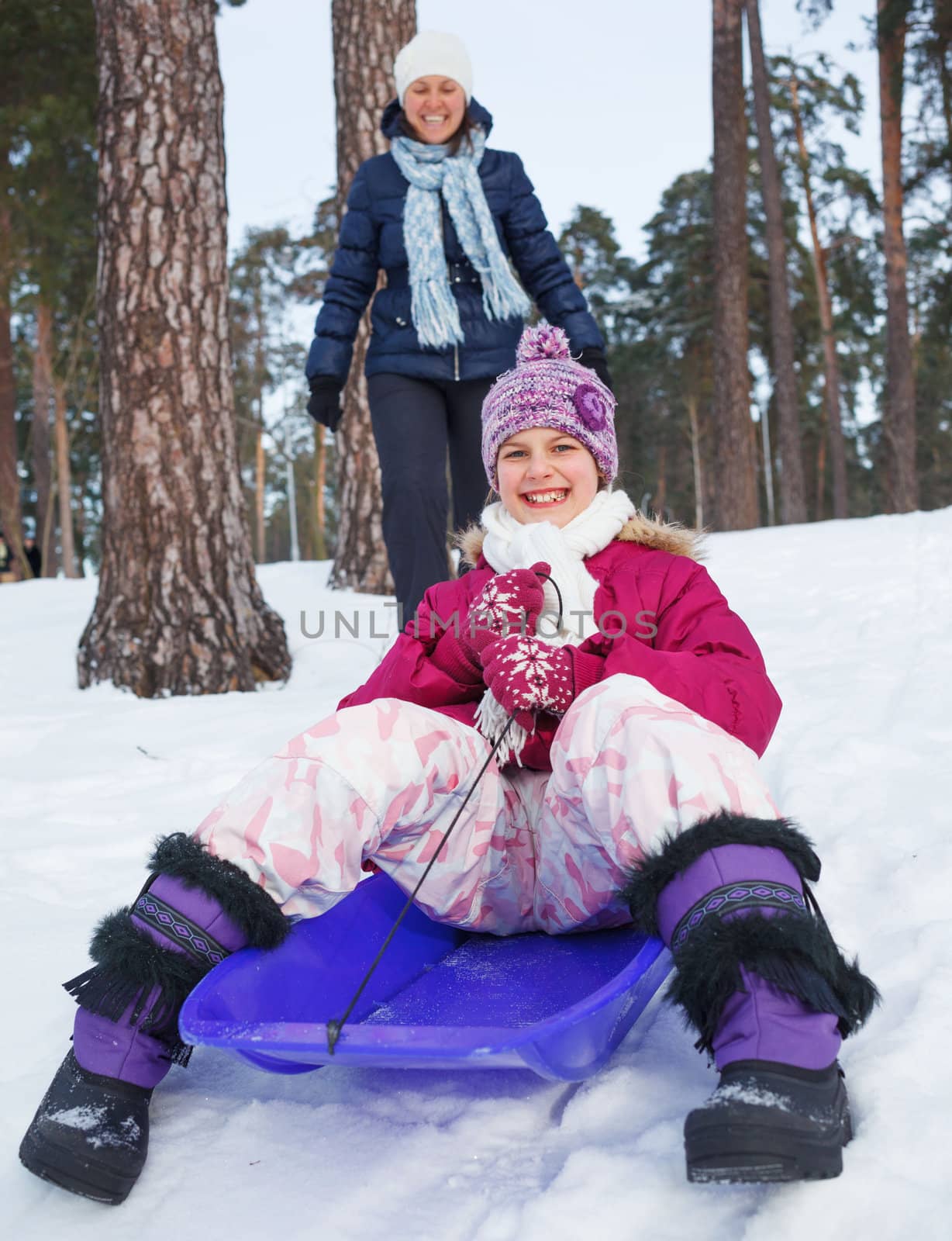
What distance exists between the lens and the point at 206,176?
3.95 metres

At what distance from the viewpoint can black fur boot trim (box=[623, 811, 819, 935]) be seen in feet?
3.98

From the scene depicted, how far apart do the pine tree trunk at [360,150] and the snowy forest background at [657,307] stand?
0.30 feet

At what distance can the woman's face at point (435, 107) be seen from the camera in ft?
10.1

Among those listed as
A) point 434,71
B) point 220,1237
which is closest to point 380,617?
point 434,71

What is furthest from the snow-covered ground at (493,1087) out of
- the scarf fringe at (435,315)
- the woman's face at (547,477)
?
the scarf fringe at (435,315)

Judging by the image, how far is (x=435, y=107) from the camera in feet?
10.2

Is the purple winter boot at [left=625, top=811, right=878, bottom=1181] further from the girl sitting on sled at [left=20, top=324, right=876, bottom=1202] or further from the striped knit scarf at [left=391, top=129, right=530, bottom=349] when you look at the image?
the striped knit scarf at [left=391, top=129, right=530, bottom=349]

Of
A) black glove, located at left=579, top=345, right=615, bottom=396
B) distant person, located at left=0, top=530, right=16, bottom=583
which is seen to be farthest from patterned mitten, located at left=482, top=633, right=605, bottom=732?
distant person, located at left=0, top=530, right=16, bottom=583

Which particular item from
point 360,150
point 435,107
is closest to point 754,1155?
point 435,107

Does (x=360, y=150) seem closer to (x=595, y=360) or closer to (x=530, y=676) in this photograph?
(x=595, y=360)

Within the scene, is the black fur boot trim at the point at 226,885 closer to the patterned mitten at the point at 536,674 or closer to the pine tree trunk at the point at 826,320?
the patterned mitten at the point at 536,674

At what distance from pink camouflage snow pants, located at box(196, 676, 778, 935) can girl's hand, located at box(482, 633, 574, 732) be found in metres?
0.10

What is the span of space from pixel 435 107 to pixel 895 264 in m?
11.2

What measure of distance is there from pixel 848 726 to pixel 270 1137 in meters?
1.97
